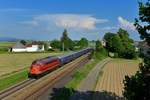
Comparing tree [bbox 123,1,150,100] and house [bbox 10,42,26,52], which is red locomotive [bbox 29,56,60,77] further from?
house [bbox 10,42,26,52]

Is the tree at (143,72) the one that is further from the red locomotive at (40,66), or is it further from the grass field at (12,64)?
the grass field at (12,64)

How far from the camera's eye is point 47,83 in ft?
149

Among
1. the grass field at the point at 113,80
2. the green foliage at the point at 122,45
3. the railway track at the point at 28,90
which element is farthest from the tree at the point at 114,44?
the railway track at the point at 28,90

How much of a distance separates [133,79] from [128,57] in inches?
4256

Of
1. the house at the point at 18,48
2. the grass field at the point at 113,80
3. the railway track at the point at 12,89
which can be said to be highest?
the house at the point at 18,48

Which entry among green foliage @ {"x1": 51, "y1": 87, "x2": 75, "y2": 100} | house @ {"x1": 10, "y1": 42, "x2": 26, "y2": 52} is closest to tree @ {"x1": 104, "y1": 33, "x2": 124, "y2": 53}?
house @ {"x1": 10, "y1": 42, "x2": 26, "y2": 52}

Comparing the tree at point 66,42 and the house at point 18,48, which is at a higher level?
the tree at point 66,42

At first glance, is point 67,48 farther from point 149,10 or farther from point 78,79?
point 149,10

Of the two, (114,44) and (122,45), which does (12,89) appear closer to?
(122,45)

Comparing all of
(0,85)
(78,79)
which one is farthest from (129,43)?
(0,85)

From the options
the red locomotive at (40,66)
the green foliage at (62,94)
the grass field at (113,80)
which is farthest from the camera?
the red locomotive at (40,66)

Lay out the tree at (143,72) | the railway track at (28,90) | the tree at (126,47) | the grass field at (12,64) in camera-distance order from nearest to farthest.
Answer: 1. the tree at (143,72)
2. the railway track at (28,90)
3. the grass field at (12,64)
4. the tree at (126,47)

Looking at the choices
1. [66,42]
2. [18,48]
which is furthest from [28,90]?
[66,42]

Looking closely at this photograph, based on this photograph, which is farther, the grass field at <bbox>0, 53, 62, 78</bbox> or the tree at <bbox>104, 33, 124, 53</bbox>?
the tree at <bbox>104, 33, 124, 53</bbox>
